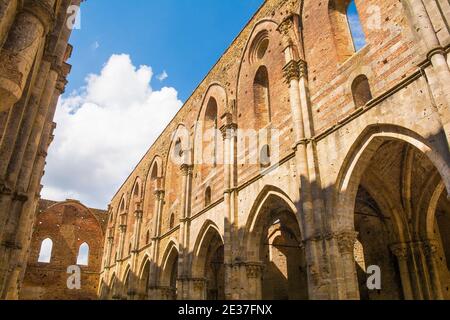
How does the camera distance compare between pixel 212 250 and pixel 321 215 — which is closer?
A: pixel 321 215

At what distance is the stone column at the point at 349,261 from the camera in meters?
7.57

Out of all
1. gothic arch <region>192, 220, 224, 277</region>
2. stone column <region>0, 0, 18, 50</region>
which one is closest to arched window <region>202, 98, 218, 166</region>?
gothic arch <region>192, 220, 224, 277</region>

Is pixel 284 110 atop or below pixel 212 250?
atop

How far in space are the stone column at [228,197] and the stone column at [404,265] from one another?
5093 mm

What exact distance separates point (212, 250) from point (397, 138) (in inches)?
406

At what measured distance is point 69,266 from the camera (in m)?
29.9

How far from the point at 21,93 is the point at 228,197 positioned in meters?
8.29

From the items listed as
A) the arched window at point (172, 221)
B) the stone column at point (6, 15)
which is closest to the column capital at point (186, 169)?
the arched window at point (172, 221)

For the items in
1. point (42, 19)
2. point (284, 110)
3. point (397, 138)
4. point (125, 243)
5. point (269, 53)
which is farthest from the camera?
point (125, 243)

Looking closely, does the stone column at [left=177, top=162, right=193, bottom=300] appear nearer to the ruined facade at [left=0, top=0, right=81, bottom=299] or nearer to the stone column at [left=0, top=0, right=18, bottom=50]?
the ruined facade at [left=0, top=0, right=81, bottom=299]

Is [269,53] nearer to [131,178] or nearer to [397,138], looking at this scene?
[397,138]

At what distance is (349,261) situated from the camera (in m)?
7.81

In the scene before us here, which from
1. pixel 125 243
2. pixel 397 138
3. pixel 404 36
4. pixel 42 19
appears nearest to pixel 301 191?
pixel 397 138

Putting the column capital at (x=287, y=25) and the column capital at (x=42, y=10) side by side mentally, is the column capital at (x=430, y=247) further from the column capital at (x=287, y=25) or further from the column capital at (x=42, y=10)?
the column capital at (x=42, y=10)
